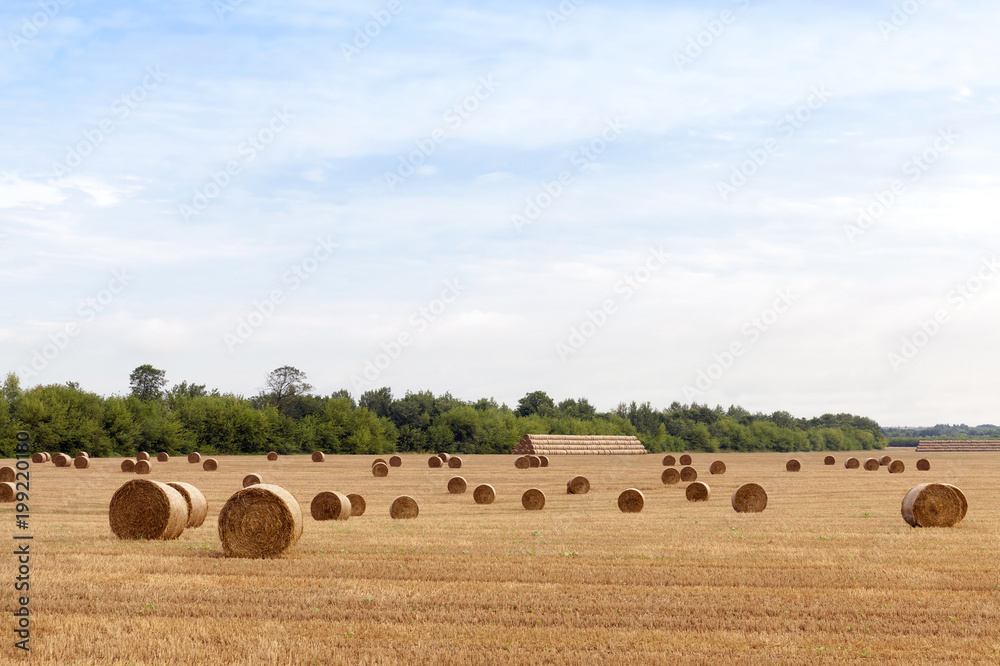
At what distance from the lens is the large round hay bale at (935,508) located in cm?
2053

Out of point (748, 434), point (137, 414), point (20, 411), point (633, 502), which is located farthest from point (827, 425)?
point (633, 502)

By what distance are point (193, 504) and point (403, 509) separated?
527 centimetres

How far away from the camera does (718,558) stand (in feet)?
50.6

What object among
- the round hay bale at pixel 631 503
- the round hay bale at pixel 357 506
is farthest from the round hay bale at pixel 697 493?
the round hay bale at pixel 357 506

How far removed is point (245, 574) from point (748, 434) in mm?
→ 98028

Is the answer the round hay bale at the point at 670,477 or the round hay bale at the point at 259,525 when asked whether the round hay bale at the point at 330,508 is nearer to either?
the round hay bale at the point at 259,525

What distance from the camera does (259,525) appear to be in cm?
1597

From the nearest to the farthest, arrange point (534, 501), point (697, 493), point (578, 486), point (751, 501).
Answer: point (751, 501) → point (534, 501) → point (697, 493) → point (578, 486)

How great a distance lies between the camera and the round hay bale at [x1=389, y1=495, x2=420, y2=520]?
75.5 feet

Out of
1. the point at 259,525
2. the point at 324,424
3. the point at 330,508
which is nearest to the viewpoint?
the point at 259,525

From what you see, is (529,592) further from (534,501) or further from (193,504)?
(534,501)

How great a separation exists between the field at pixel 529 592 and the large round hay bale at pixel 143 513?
1.43ft

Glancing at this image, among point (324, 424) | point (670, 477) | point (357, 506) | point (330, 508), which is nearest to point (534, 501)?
point (357, 506)

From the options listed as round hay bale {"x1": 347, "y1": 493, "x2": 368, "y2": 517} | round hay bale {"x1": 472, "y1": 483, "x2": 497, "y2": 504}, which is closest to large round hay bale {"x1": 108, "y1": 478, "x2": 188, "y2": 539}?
round hay bale {"x1": 347, "y1": 493, "x2": 368, "y2": 517}
